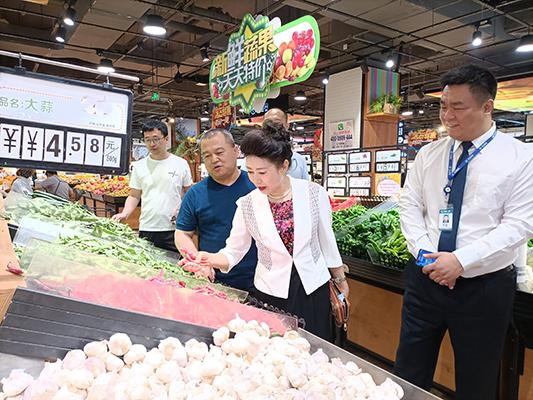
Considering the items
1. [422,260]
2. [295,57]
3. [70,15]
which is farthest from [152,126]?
[70,15]

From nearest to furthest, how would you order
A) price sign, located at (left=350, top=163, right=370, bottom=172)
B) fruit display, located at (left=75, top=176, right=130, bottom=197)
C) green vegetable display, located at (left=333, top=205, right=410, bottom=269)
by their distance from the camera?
1. green vegetable display, located at (left=333, top=205, right=410, bottom=269)
2. price sign, located at (left=350, top=163, right=370, bottom=172)
3. fruit display, located at (left=75, top=176, right=130, bottom=197)

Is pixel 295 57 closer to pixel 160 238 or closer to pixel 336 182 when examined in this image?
pixel 160 238

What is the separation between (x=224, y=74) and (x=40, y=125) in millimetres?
4164

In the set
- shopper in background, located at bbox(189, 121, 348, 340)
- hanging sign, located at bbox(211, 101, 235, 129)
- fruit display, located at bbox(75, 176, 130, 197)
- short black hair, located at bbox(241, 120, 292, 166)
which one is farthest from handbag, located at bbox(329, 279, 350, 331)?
fruit display, located at bbox(75, 176, 130, 197)

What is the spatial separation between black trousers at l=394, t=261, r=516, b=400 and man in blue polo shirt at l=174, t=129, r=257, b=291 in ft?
3.26

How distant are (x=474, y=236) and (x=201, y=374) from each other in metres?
1.51

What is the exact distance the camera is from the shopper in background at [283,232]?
6.82 ft

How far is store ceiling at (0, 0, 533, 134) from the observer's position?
8.11m

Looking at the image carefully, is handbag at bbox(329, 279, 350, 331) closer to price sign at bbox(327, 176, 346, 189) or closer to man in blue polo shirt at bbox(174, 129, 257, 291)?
man in blue polo shirt at bbox(174, 129, 257, 291)

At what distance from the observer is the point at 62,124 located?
1958 millimetres

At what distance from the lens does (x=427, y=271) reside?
204 cm

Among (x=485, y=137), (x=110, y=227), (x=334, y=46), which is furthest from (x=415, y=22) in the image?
(x=110, y=227)

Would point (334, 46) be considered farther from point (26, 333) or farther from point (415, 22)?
point (26, 333)

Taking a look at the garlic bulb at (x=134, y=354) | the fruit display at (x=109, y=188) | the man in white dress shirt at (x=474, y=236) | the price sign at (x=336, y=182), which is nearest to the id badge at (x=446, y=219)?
the man in white dress shirt at (x=474, y=236)
